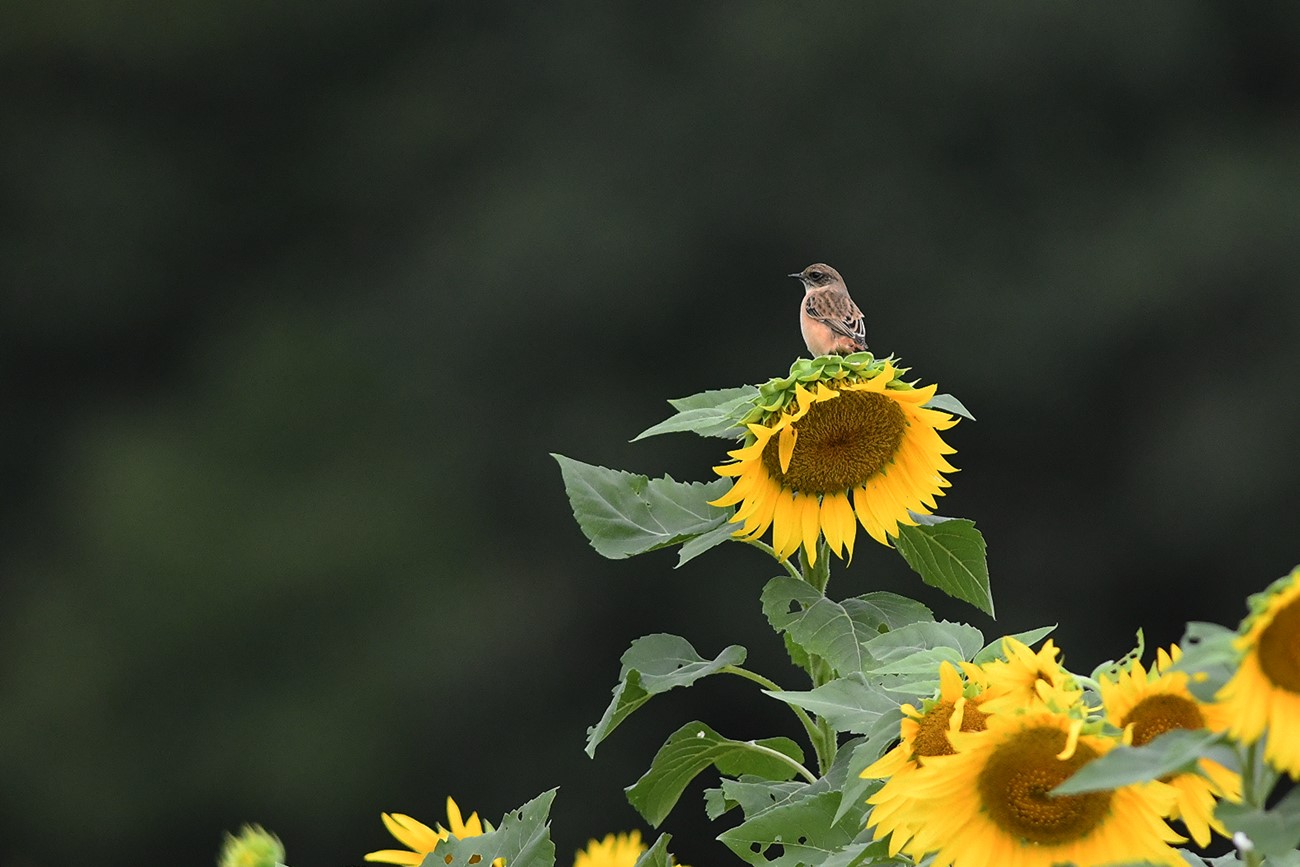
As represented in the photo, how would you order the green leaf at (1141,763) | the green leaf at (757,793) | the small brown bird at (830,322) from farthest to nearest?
the small brown bird at (830,322), the green leaf at (757,793), the green leaf at (1141,763)

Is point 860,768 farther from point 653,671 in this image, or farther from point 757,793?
point 653,671

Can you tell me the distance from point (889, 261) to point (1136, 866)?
29.8 feet

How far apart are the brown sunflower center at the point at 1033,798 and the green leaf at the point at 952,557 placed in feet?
1.32

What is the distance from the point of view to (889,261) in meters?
9.69

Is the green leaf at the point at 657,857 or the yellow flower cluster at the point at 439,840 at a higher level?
the green leaf at the point at 657,857

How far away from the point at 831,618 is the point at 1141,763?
0.57m

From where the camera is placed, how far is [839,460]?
1.35m

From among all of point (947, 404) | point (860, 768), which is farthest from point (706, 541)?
point (860, 768)

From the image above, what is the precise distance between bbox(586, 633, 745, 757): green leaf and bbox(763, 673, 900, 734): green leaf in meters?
0.20

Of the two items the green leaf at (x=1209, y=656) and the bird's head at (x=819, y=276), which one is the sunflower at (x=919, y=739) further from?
the bird's head at (x=819, y=276)

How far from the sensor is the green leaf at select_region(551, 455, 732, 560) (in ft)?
4.38

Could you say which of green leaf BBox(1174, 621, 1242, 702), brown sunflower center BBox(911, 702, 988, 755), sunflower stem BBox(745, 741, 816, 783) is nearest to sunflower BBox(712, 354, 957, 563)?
sunflower stem BBox(745, 741, 816, 783)

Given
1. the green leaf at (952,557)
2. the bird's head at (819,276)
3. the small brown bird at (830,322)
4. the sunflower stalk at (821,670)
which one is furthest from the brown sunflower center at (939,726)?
the bird's head at (819,276)

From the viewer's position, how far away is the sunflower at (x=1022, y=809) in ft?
2.72
